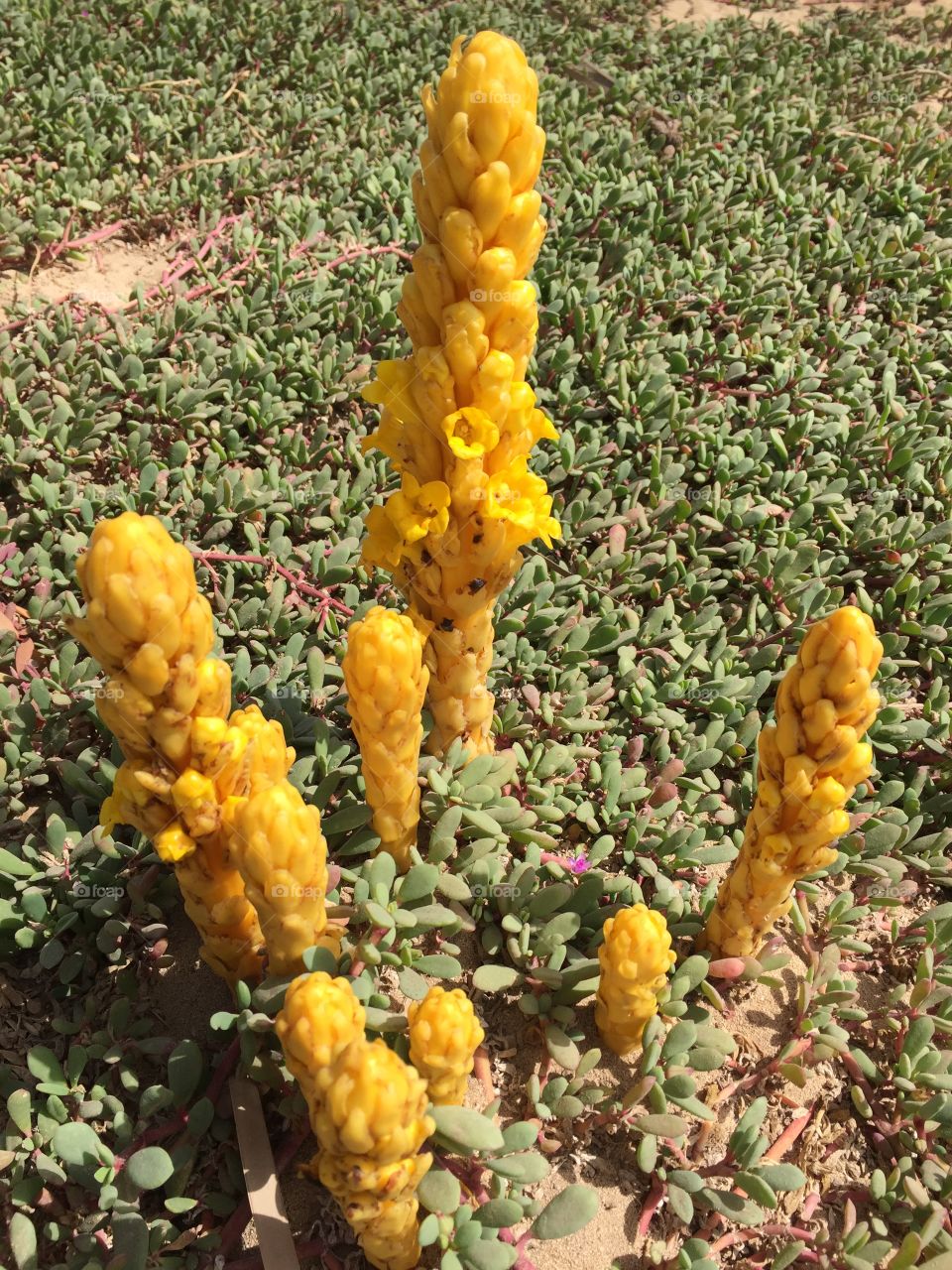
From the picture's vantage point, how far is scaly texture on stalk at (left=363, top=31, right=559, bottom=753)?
2023mm

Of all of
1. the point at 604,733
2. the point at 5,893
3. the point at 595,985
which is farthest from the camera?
the point at 604,733

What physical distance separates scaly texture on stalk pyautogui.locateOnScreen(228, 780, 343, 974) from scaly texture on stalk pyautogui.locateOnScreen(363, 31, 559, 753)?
2.21 ft

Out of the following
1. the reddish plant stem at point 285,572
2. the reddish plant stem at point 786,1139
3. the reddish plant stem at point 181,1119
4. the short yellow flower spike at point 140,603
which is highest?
the short yellow flower spike at point 140,603

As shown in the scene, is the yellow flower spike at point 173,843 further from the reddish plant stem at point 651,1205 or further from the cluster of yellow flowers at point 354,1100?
the reddish plant stem at point 651,1205

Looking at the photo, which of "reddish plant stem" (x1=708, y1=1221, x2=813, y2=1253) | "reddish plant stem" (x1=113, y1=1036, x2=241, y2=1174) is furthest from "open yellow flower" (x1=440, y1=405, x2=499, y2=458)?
"reddish plant stem" (x1=708, y1=1221, x2=813, y2=1253)

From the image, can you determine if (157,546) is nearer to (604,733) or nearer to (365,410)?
(604,733)

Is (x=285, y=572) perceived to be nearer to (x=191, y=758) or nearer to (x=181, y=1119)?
(x=191, y=758)

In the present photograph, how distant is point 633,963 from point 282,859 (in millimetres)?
818

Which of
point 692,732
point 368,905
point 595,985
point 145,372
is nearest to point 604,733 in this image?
point 692,732

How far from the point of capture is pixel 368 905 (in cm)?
244

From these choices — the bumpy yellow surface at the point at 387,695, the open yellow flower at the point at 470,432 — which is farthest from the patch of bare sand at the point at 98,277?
the bumpy yellow surface at the point at 387,695

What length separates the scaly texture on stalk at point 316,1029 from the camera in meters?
1.74

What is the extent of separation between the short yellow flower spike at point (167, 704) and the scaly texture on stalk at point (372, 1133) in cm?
61

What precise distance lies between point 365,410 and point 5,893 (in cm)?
230
